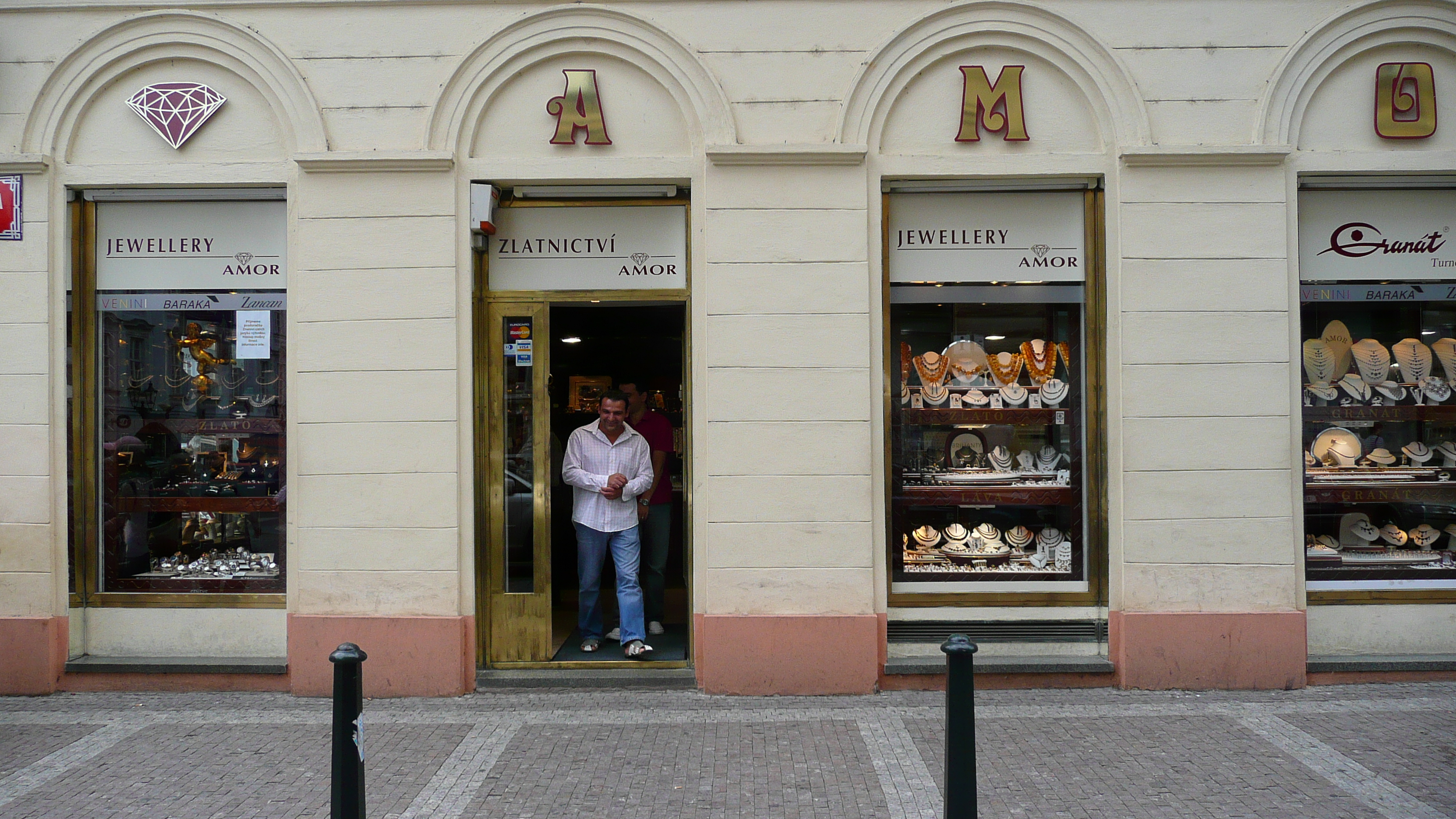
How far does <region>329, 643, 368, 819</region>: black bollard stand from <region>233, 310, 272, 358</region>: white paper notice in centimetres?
376

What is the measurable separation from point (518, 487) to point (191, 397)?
7.80ft

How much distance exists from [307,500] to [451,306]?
5.06 ft

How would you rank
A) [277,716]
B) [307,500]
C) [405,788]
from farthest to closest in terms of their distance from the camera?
[307,500], [277,716], [405,788]

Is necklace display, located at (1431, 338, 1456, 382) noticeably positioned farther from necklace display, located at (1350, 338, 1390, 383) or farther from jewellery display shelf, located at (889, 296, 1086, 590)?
jewellery display shelf, located at (889, 296, 1086, 590)

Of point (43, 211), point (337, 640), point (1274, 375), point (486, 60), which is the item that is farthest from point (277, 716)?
point (1274, 375)

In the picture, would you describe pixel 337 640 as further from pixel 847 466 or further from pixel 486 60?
pixel 486 60

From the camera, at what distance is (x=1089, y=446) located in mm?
6238

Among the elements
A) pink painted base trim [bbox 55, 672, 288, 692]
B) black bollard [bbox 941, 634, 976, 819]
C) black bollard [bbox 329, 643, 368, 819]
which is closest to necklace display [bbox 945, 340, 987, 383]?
black bollard [bbox 941, 634, 976, 819]

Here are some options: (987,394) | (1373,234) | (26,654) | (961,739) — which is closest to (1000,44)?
(987,394)

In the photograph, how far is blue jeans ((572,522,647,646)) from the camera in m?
6.47

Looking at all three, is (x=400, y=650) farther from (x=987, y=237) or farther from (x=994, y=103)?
(x=994, y=103)

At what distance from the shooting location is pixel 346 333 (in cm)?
595

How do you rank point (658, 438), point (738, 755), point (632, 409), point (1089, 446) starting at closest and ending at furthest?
point (738, 755) → point (1089, 446) → point (632, 409) → point (658, 438)

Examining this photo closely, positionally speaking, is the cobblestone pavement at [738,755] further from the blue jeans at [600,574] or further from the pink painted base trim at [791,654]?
the blue jeans at [600,574]
